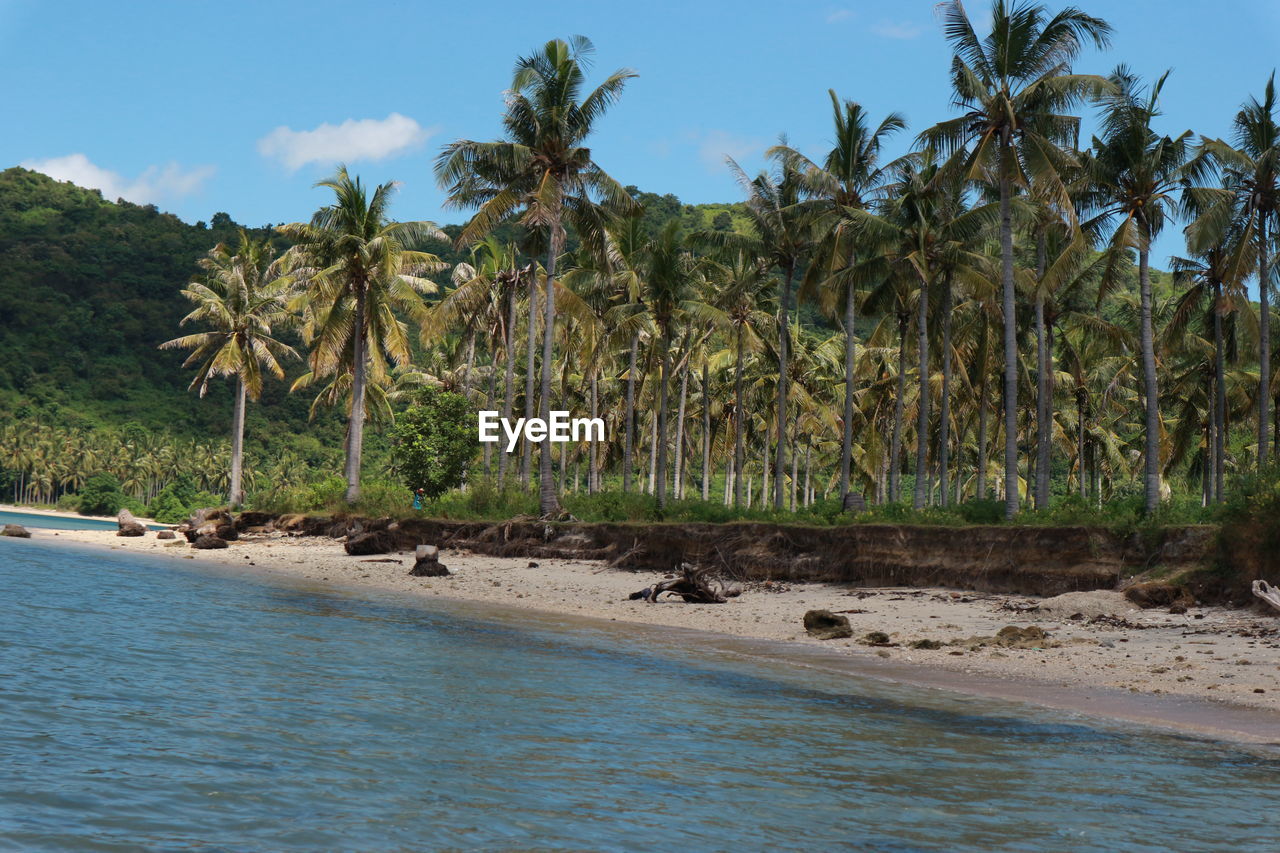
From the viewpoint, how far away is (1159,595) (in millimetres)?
18141

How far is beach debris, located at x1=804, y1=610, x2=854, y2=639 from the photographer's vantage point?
18.5m

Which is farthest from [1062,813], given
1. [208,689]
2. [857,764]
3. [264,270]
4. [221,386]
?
[221,386]

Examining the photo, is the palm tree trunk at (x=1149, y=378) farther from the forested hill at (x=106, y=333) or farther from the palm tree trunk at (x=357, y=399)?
the forested hill at (x=106, y=333)

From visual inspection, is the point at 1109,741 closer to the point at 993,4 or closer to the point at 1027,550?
the point at 1027,550

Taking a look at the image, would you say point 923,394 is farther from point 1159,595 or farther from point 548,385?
point 1159,595

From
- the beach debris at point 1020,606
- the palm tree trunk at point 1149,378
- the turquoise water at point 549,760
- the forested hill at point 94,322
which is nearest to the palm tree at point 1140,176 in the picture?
the palm tree trunk at point 1149,378

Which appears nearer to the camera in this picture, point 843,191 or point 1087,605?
point 1087,605

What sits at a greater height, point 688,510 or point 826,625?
point 688,510

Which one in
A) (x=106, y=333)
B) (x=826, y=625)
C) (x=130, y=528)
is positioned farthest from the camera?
(x=106, y=333)

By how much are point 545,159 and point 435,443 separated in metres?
13.1

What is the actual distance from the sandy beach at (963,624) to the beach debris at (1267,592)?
288 millimetres

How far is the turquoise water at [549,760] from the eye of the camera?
7.09m

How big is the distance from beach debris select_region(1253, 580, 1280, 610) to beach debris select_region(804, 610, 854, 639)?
6.20 m

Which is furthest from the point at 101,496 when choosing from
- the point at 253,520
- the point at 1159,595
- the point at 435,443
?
the point at 1159,595
